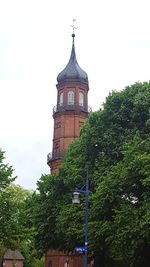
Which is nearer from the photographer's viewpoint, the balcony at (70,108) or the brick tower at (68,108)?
the brick tower at (68,108)

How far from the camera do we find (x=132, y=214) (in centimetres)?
2878

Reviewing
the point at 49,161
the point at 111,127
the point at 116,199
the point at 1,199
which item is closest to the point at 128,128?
the point at 111,127

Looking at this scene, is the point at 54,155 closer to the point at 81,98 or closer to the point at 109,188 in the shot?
the point at 81,98

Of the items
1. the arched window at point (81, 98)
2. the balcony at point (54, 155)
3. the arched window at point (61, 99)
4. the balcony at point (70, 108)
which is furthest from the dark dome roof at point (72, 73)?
the balcony at point (54, 155)

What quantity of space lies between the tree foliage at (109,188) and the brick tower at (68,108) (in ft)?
63.6

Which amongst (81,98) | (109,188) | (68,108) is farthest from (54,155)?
(109,188)

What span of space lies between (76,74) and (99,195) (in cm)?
3501

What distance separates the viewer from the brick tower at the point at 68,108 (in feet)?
200

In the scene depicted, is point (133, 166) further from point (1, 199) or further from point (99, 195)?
point (1, 199)

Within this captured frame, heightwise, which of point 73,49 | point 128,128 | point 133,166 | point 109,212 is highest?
point 73,49

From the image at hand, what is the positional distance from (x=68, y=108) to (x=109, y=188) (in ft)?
106

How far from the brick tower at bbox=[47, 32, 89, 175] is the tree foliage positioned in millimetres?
19373

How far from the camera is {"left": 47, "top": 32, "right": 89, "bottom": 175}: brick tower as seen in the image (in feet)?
200

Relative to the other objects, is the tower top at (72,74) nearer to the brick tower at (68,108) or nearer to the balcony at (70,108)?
the brick tower at (68,108)
